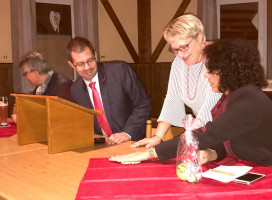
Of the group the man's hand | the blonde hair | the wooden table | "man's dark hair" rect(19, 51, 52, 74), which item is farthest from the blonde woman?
"man's dark hair" rect(19, 51, 52, 74)

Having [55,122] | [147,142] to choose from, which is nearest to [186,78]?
[147,142]

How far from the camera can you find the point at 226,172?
5.02 ft

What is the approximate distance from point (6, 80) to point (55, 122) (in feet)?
14.7

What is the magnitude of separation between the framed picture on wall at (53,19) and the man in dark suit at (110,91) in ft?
13.1

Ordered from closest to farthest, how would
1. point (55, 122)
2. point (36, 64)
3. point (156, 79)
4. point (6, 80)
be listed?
point (55, 122) → point (36, 64) → point (6, 80) → point (156, 79)

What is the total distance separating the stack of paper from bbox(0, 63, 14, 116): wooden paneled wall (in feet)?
17.1

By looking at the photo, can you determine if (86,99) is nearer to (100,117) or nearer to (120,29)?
(100,117)

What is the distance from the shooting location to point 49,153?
83.4 inches

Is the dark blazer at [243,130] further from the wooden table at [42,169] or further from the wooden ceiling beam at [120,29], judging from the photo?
the wooden ceiling beam at [120,29]

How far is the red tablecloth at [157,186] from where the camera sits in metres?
1.30

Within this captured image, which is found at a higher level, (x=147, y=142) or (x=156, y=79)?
(x=156, y=79)

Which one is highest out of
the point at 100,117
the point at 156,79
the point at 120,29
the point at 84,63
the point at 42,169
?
the point at 120,29

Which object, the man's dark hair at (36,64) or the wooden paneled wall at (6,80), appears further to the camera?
the wooden paneled wall at (6,80)

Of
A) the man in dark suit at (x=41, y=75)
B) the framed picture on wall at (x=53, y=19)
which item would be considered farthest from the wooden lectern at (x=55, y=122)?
the framed picture on wall at (x=53, y=19)
